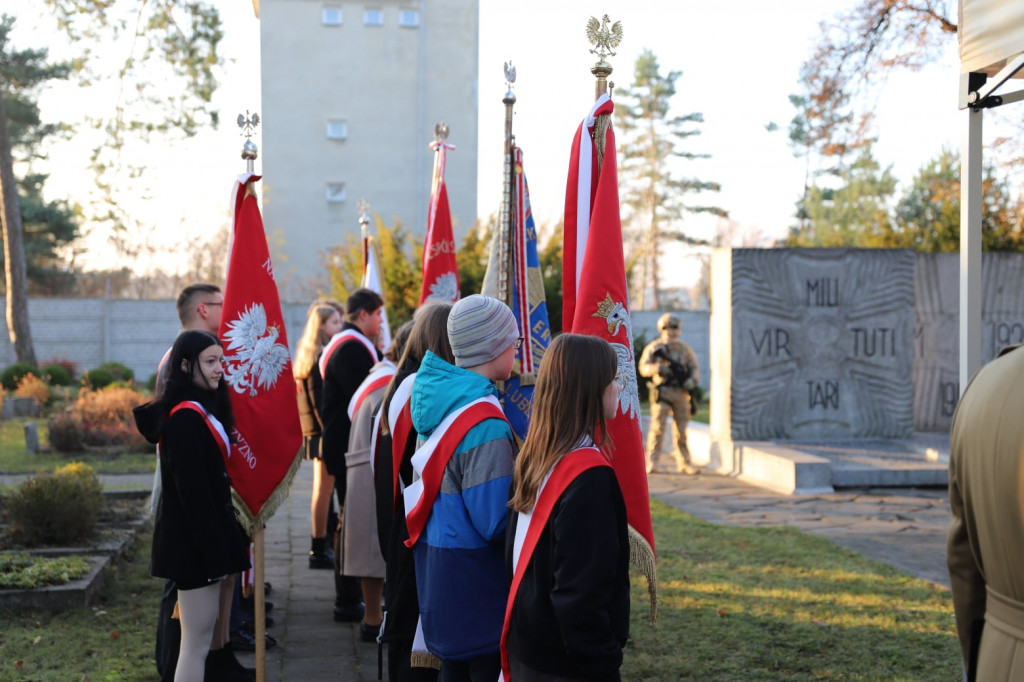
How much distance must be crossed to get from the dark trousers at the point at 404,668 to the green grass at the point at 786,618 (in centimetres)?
164

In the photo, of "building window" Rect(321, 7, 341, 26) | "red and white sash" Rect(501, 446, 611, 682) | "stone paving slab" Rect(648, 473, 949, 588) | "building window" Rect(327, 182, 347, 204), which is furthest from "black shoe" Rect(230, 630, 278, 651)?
"building window" Rect(321, 7, 341, 26)

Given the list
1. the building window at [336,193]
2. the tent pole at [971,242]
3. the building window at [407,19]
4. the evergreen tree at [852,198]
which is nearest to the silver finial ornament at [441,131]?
the tent pole at [971,242]

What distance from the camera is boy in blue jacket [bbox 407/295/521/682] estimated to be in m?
3.17

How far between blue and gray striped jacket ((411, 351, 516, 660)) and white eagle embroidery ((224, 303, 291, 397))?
85.7 inches

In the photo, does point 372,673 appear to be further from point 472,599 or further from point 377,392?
point 472,599

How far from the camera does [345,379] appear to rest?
6.30m

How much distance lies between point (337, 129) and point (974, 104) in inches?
1367

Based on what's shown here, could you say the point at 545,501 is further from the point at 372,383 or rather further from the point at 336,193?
the point at 336,193

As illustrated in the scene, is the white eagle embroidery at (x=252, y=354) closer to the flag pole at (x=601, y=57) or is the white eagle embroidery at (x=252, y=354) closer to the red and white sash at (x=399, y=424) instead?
the red and white sash at (x=399, y=424)

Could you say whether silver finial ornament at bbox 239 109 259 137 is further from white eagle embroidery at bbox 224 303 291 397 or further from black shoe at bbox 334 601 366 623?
black shoe at bbox 334 601 366 623

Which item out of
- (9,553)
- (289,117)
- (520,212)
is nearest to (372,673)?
(520,212)

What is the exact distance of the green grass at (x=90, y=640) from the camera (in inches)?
206

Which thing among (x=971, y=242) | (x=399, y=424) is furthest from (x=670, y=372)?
(x=399, y=424)

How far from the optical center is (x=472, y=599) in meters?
3.23
